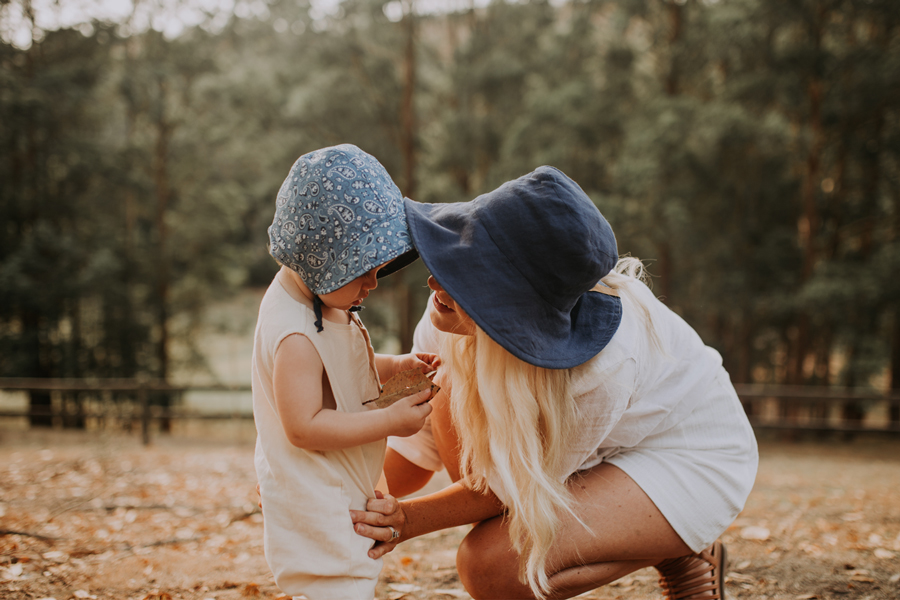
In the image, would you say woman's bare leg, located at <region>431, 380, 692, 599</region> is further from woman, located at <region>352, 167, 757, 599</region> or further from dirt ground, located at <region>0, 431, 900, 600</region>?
dirt ground, located at <region>0, 431, 900, 600</region>

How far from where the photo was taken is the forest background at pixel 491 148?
1097 cm

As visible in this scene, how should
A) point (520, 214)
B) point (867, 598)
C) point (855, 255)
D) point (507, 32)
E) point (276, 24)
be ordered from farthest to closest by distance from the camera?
point (276, 24) → point (507, 32) → point (855, 255) → point (867, 598) → point (520, 214)

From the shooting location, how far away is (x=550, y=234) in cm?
131

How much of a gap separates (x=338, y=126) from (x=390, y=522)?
13119 millimetres

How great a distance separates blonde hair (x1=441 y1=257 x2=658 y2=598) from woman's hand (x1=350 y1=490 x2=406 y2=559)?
10.9 inches

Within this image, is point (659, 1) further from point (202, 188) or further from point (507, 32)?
point (202, 188)

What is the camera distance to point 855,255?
38.4ft

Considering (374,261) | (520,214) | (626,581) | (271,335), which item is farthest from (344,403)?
(626,581)

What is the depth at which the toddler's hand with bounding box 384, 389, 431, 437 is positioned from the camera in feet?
4.80

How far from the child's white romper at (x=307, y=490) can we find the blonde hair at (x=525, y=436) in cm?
35

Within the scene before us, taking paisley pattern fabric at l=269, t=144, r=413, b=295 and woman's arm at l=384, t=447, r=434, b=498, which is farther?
woman's arm at l=384, t=447, r=434, b=498

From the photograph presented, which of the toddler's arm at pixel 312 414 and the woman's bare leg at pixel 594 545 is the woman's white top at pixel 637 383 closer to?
the woman's bare leg at pixel 594 545

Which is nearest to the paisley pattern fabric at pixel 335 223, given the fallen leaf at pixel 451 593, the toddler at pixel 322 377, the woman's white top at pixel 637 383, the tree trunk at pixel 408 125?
the toddler at pixel 322 377

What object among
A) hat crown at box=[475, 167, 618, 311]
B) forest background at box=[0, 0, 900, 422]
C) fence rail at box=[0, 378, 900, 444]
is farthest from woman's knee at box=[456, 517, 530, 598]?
forest background at box=[0, 0, 900, 422]
